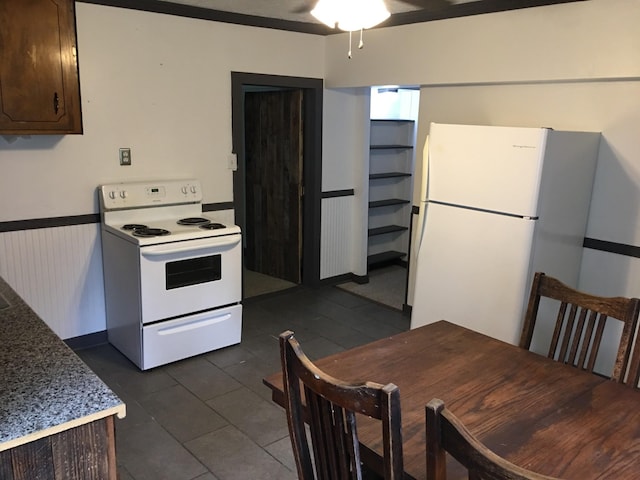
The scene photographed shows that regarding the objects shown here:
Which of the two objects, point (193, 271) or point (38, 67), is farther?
point (193, 271)

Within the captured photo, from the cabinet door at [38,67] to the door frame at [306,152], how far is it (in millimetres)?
1299

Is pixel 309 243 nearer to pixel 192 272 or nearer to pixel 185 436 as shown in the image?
pixel 192 272

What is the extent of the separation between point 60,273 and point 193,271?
0.88 meters

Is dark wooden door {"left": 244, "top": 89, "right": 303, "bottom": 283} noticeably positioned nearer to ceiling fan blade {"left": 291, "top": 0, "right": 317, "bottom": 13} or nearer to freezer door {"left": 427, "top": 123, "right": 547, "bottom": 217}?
ceiling fan blade {"left": 291, "top": 0, "right": 317, "bottom": 13}

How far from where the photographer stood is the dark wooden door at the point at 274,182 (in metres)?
4.84

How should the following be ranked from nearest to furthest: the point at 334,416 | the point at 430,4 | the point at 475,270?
the point at 334,416 < the point at 475,270 < the point at 430,4

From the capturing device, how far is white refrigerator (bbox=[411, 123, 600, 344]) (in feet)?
9.40

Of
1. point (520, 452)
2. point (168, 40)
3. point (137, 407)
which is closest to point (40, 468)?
point (520, 452)

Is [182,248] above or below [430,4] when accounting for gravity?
below

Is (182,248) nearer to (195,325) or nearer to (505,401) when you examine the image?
(195,325)

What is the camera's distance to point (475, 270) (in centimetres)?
316

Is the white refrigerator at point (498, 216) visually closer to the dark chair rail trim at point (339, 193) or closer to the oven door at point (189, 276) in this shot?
the oven door at point (189, 276)

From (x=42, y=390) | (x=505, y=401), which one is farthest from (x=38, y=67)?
(x=505, y=401)

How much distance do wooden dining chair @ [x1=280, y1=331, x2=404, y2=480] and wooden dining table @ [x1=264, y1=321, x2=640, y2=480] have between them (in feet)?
0.37
